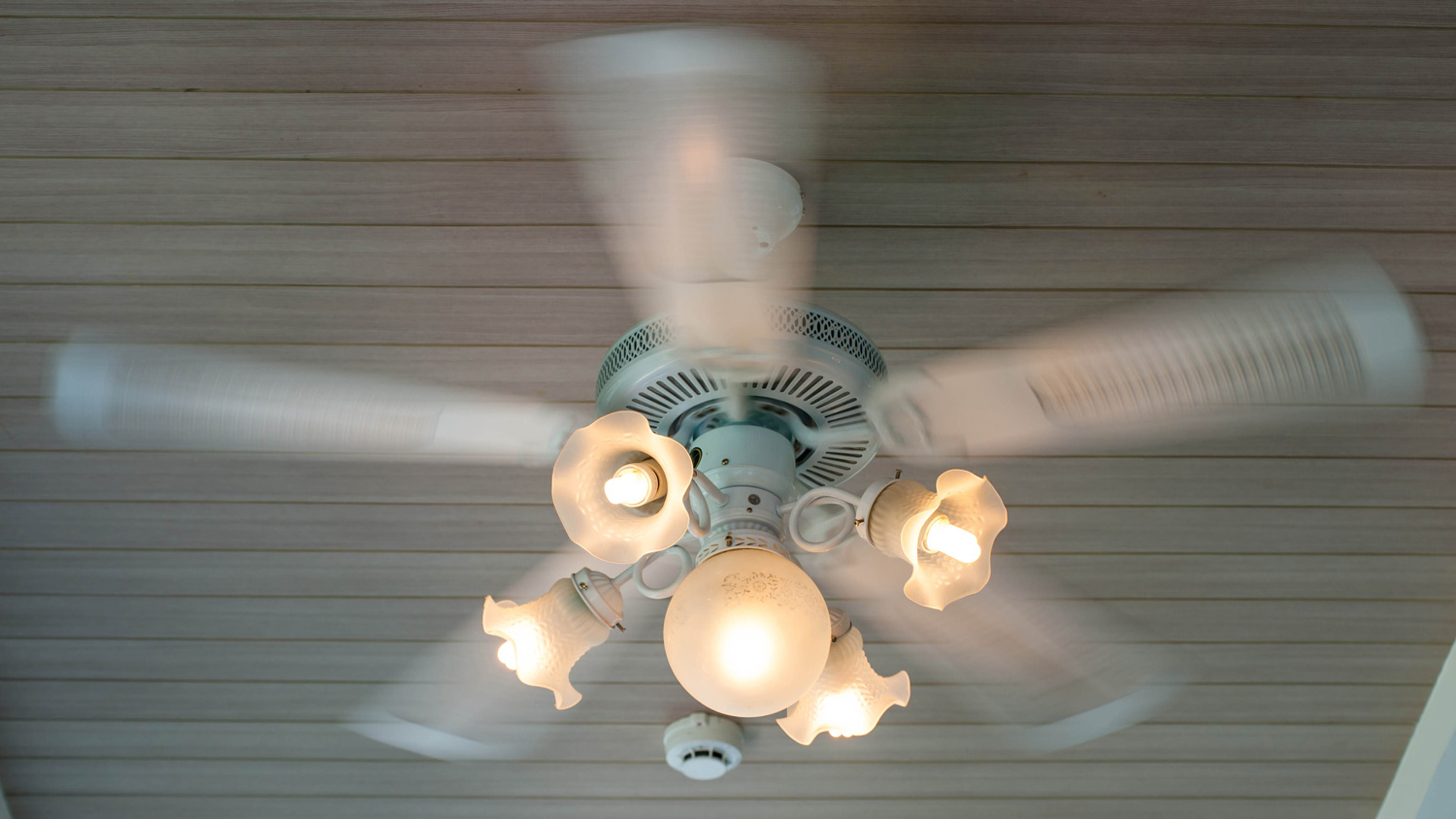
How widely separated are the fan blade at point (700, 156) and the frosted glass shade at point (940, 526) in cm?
20

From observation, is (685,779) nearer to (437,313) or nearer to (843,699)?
(843,699)

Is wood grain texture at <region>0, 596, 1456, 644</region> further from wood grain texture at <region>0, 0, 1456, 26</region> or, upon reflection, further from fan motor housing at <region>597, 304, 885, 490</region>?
wood grain texture at <region>0, 0, 1456, 26</region>

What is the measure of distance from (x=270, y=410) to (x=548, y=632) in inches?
13.6

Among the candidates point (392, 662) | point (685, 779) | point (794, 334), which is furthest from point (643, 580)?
point (685, 779)

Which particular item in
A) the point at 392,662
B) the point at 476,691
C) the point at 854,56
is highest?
the point at 854,56

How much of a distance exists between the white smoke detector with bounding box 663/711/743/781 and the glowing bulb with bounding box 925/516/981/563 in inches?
35.3

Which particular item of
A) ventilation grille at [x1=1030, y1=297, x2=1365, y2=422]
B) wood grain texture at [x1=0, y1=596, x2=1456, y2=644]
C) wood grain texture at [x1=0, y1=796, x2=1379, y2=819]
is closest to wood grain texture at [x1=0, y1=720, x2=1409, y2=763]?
wood grain texture at [x1=0, y1=796, x2=1379, y2=819]

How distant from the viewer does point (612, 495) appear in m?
0.75

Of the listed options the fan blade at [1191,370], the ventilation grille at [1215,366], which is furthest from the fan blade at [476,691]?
the ventilation grille at [1215,366]

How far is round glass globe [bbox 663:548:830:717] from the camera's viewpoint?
0.72m

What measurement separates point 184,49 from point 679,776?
4.70 feet

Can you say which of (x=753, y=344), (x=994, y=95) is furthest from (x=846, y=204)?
(x=753, y=344)

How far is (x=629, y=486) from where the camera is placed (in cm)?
75

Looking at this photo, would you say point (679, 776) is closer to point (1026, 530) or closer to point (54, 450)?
point (1026, 530)
